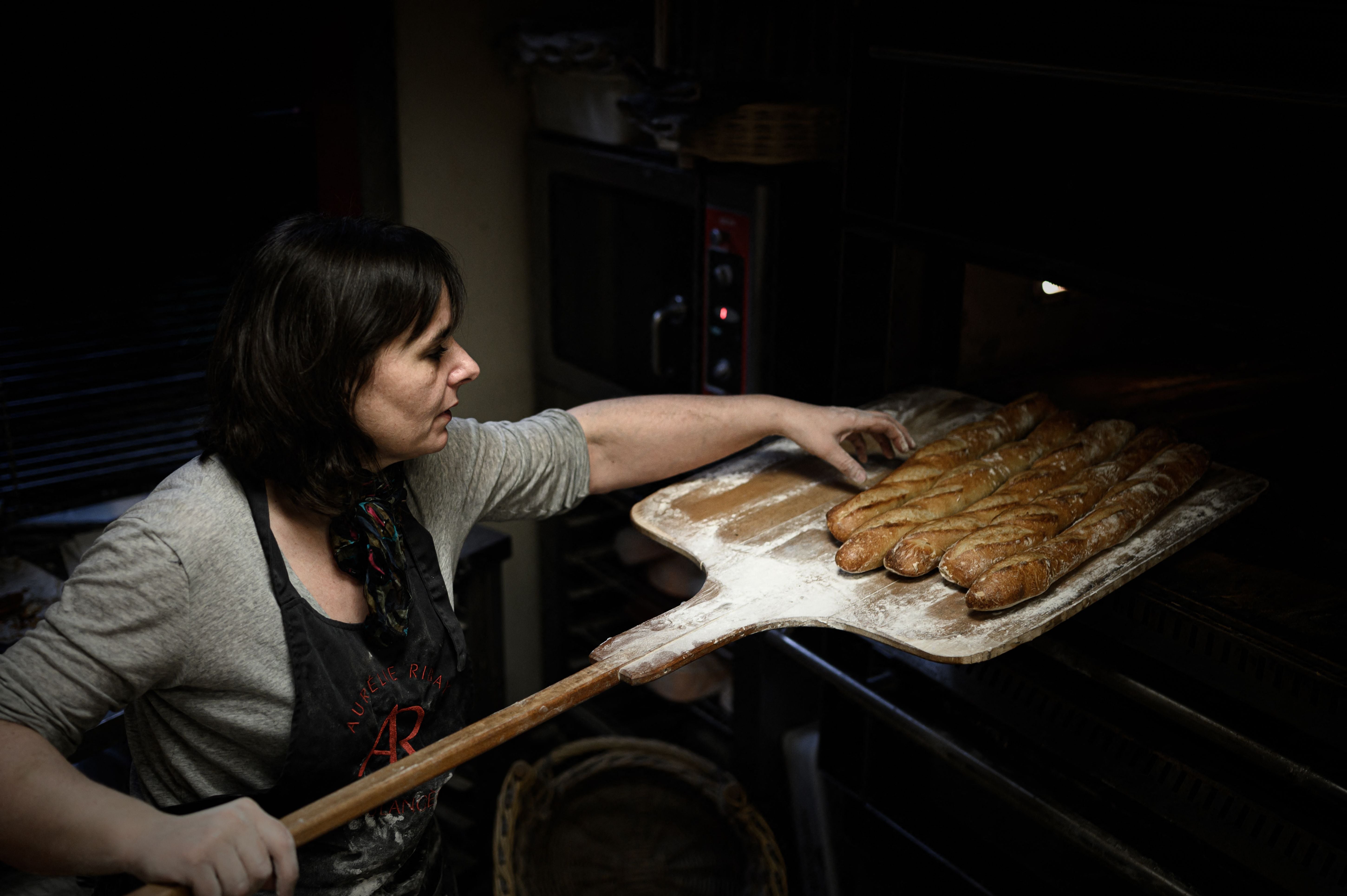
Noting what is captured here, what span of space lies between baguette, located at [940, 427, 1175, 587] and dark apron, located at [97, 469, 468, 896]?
751 millimetres

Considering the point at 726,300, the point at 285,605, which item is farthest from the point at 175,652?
the point at 726,300

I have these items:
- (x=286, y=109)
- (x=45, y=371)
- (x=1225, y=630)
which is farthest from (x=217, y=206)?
(x=1225, y=630)

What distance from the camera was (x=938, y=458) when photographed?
6.40ft

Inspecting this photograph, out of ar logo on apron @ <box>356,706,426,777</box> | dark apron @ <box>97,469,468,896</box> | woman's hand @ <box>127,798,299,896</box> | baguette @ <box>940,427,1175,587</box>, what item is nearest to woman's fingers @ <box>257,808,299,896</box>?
woman's hand @ <box>127,798,299,896</box>

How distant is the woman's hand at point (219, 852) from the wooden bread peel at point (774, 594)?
0.02m

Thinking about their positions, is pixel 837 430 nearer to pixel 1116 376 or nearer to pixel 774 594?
pixel 774 594

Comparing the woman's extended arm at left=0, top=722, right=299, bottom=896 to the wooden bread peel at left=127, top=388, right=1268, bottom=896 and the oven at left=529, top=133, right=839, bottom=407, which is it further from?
the oven at left=529, top=133, right=839, bottom=407

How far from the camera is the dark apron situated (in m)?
1.48

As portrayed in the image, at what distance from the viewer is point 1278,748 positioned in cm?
152

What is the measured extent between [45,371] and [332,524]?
1.66 meters

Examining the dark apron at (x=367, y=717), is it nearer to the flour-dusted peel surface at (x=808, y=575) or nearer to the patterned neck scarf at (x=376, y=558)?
the patterned neck scarf at (x=376, y=558)

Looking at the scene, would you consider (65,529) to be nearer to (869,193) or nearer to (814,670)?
(814,670)

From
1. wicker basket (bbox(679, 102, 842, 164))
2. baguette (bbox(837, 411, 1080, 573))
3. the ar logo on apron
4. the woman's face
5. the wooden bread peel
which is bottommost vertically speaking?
the ar logo on apron

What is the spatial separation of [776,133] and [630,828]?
5.31 ft
